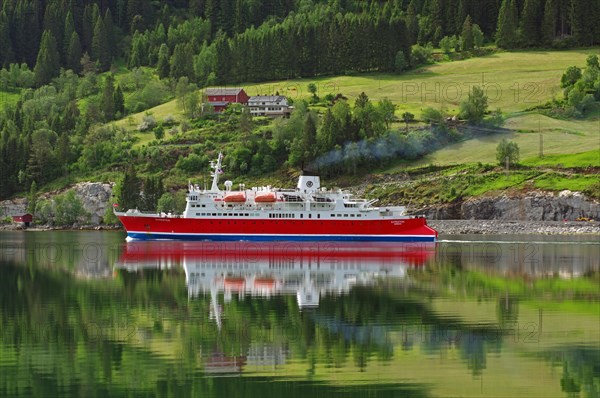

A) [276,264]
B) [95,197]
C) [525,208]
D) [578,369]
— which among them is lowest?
[95,197]

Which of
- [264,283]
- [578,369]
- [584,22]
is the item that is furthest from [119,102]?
[578,369]

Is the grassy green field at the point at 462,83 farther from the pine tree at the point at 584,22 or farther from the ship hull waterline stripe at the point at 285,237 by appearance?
the ship hull waterline stripe at the point at 285,237

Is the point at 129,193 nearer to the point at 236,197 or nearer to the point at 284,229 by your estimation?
the point at 236,197

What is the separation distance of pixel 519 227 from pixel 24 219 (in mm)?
75330

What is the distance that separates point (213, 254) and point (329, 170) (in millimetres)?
68033

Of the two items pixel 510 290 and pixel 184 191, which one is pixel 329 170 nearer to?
pixel 184 191

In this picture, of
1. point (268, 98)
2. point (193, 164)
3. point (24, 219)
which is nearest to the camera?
point (24, 219)

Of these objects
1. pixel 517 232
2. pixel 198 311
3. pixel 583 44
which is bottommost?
pixel 517 232

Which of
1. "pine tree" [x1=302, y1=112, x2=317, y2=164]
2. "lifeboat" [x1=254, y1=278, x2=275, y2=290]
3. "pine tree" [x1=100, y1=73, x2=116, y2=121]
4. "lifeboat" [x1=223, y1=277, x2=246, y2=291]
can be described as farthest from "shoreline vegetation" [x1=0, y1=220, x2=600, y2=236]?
"pine tree" [x1=100, y1=73, x2=116, y2=121]

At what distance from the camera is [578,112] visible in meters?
161

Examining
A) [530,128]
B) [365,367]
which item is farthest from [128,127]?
[365,367]

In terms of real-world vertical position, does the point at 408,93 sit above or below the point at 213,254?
above

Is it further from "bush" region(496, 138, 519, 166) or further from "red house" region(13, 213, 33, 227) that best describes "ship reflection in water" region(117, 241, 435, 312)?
"red house" region(13, 213, 33, 227)

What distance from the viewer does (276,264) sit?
7200 cm
